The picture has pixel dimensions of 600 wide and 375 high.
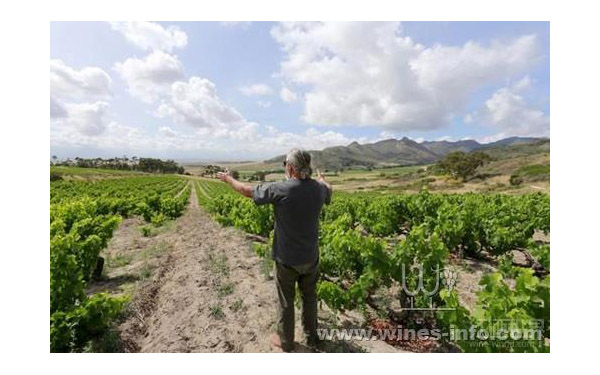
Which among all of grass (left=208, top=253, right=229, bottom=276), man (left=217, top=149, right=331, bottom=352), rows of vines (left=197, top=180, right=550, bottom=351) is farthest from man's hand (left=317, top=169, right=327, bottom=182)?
grass (left=208, top=253, right=229, bottom=276)

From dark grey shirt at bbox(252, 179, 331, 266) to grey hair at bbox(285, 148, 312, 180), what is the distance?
0.08 m

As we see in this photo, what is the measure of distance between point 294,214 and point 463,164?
218 feet

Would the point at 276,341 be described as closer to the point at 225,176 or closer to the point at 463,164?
the point at 225,176

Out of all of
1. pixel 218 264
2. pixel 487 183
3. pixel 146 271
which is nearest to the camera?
pixel 146 271

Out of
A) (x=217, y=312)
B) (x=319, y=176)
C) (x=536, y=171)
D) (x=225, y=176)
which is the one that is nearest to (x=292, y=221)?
(x=319, y=176)

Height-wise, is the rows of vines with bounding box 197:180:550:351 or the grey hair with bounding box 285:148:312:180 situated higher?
the grey hair with bounding box 285:148:312:180

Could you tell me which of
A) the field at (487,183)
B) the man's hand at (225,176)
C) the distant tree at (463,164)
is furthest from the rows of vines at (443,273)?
the distant tree at (463,164)

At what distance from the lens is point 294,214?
3184 mm

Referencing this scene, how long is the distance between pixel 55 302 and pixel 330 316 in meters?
3.25

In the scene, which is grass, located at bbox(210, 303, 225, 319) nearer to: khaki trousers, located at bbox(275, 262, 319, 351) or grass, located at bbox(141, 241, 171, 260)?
khaki trousers, located at bbox(275, 262, 319, 351)

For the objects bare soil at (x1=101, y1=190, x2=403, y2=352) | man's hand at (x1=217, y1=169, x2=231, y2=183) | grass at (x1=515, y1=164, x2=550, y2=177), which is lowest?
bare soil at (x1=101, y1=190, x2=403, y2=352)

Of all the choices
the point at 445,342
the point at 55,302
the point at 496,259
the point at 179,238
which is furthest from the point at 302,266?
the point at 179,238

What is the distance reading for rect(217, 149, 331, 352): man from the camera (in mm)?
3158

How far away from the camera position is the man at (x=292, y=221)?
3158 millimetres
